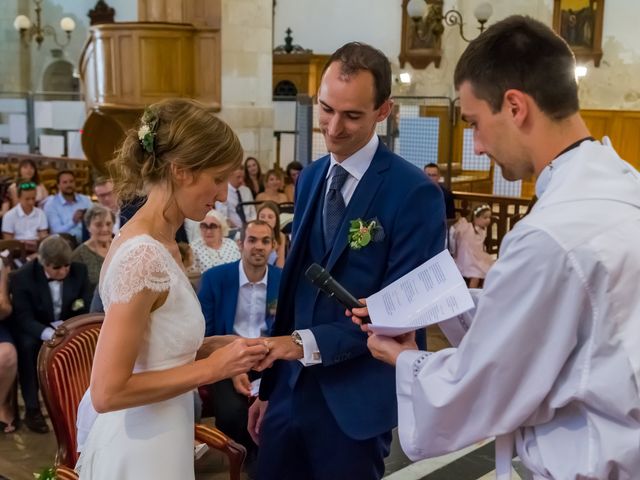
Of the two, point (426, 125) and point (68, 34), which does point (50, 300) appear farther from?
point (68, 34)

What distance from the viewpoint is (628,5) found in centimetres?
1430

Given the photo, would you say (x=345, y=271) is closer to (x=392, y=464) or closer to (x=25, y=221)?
(x=392, y=464)

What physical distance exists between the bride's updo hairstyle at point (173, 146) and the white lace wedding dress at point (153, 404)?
19 cm

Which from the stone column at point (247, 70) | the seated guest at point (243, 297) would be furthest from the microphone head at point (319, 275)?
the stone column at point (247, 70)

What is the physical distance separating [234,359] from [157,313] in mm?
228

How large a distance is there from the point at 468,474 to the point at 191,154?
2748 millimetres

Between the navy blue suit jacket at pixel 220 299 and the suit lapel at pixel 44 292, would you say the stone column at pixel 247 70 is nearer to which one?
the suit lapel at pixel 44 292

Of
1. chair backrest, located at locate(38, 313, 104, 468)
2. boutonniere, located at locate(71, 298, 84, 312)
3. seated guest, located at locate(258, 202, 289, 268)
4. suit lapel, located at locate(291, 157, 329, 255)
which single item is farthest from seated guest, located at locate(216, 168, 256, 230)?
suit lapel, located at locate(291, 157, 329, 255)

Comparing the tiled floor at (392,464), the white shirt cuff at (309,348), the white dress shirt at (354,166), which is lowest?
the tiled floor at (392,464)

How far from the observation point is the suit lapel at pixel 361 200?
7.20ft

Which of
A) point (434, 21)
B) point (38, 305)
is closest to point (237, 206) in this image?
point (38, 305)

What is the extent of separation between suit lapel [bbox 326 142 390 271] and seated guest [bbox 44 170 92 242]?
5941mm

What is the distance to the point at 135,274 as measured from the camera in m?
1.90

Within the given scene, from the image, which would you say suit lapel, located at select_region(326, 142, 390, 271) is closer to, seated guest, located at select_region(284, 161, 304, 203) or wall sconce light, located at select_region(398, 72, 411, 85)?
seated guest, located at select_region(284, 161, 304, 203)
